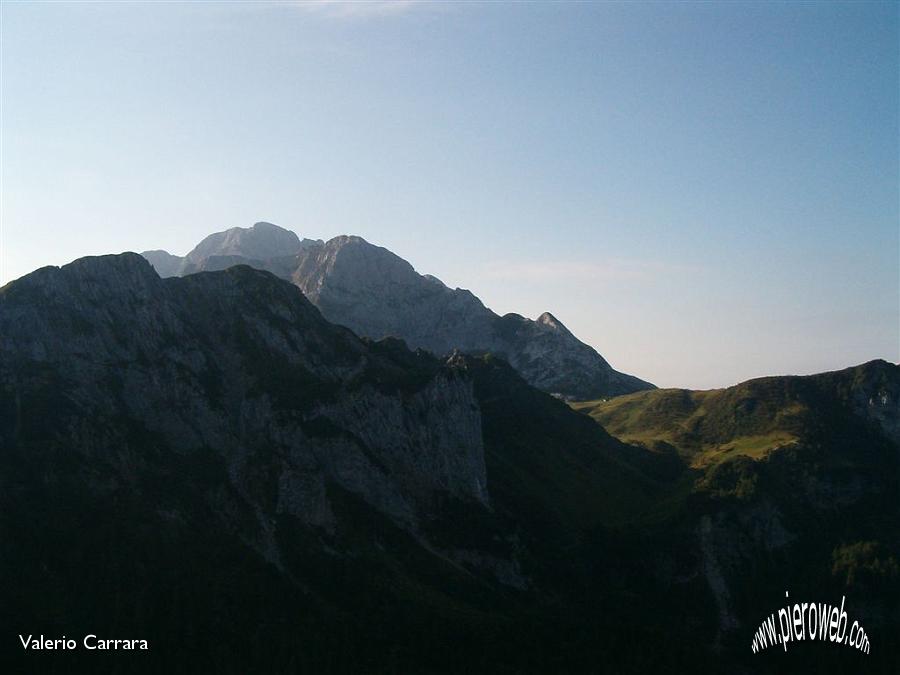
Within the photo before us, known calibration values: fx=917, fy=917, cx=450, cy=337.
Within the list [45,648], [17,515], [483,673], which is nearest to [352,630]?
[483,673]

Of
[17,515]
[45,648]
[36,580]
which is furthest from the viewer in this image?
[17,515]

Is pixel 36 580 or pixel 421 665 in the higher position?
pixel 36 580

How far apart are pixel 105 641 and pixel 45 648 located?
37.1 feet

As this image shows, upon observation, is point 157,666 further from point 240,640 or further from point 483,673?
point 483,673

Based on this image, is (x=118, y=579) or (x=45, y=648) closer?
(x=45, y=648)

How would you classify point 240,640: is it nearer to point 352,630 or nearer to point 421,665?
point 352,630

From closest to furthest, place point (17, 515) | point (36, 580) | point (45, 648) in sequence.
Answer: point (45, 648) → point (36, 580) → point (17, 515)

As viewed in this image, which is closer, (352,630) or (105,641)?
(105,641)

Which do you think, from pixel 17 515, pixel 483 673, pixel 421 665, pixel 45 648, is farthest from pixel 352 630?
pixel 17 515

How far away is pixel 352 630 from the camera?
19862cm

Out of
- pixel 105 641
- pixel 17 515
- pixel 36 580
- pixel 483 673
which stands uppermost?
pixel 17 515

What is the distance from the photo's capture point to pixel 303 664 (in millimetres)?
184000

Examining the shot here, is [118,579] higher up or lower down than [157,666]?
higher up

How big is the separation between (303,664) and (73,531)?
58.3 meters
